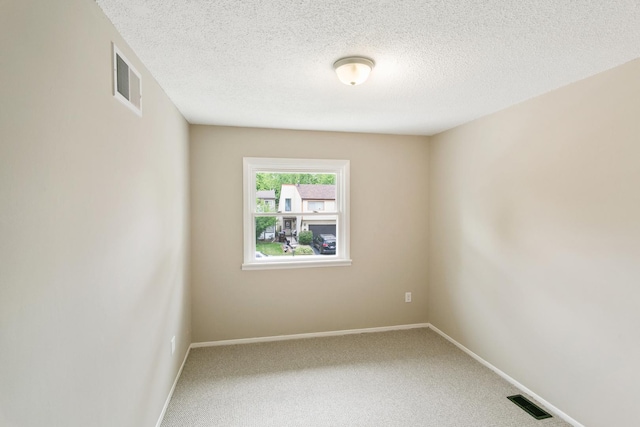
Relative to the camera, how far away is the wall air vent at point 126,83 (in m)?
1.50

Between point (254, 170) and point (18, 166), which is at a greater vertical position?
point (254, 170)

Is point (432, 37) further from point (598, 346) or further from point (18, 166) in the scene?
point (598, 346)

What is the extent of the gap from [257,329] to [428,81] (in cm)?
293

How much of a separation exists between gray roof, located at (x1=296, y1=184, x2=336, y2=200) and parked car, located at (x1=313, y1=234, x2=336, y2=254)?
0.45 meters

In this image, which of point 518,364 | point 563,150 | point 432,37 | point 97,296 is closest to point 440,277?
point 518,364

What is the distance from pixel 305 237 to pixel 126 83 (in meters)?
2.44

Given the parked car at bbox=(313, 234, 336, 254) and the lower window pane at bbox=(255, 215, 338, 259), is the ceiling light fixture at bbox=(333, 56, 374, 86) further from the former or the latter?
the parked car at bbox=(313, 234, 336, 254)

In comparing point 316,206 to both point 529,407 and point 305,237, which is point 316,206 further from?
point 529,407

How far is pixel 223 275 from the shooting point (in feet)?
11.2

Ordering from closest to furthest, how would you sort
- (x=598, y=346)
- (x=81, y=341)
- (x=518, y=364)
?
(x=81, y=341) < (x=598, y=346) < (x=518, y=364)

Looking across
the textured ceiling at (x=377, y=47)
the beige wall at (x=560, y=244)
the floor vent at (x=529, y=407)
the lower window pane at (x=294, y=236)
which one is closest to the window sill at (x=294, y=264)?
the lower window pane at (x=294, y=236)

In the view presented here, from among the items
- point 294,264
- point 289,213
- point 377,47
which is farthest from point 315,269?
point 377,47

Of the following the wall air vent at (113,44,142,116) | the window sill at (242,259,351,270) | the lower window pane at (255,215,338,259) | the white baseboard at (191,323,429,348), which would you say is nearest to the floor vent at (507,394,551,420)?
the white baseboard at (191,323,429,348)

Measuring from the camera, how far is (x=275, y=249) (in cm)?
366
